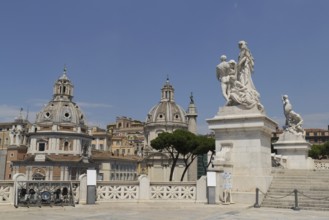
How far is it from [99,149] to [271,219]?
409ft

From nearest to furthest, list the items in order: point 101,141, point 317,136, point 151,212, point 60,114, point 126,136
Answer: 1. point 151,212
2. point 60,114
3. point 317,136
4. point 101,141
5. point 126,136

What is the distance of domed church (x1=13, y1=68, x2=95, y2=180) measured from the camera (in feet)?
315

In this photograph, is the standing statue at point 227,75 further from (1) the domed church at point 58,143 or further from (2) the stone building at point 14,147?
(2) the stone building at point 14,147

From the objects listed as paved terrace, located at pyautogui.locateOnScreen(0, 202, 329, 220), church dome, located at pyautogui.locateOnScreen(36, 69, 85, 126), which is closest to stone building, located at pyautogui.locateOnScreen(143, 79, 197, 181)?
church dome, located at pyautogui.locateOnScreen(36, 69, 85, 126)

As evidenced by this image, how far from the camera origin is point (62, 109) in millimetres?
105312

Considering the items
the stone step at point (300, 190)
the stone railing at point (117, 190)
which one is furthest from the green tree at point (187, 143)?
the stone railing at point (117, 190)

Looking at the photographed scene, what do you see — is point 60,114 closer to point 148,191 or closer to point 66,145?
point 66,145

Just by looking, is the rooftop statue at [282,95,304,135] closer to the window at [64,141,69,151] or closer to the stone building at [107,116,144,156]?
the window at [64,141,69,151]

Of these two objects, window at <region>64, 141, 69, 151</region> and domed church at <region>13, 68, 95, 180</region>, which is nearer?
domed church at <region>13, 68, 95, 180</region>

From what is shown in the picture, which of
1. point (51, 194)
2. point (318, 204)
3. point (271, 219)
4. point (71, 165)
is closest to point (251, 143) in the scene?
point (318, 204)

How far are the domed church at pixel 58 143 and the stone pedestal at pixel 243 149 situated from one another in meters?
85.0

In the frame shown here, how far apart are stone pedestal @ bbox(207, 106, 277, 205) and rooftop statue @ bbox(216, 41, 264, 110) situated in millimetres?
748

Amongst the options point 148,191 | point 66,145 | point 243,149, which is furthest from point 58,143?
point 243,149

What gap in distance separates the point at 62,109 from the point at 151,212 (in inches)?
3814
